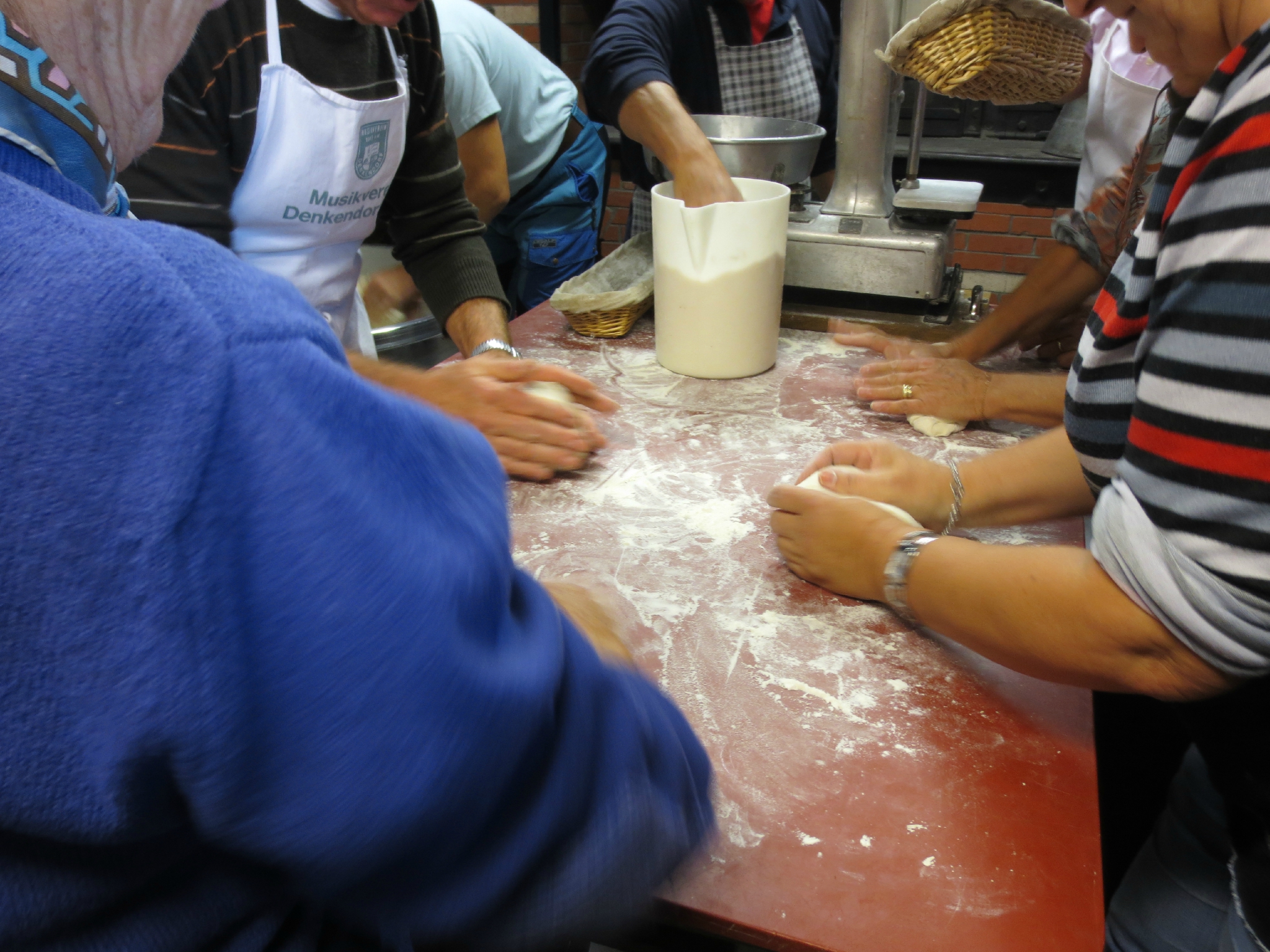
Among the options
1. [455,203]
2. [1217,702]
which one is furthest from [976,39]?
[455,203]

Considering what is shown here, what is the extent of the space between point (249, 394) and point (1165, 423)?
0.62 m

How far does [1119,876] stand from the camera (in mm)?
1369

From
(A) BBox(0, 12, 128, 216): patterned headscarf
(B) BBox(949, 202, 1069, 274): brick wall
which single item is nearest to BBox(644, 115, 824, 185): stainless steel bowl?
(A) BBox(0, 12, 128, 216): patterned headscarf

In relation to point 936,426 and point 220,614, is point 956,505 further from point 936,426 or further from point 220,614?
point 220,614

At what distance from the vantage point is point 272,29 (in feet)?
4.15

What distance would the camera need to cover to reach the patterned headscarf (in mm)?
356

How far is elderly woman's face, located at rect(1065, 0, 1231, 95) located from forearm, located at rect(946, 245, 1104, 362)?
68 centimetres

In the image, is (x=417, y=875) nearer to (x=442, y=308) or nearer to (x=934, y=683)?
(x=934, y=683)

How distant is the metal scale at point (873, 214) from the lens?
1579 millimetres

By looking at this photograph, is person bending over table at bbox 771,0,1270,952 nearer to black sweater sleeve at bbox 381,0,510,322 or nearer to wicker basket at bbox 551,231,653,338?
wicker basket at bbox 551,231,653,338

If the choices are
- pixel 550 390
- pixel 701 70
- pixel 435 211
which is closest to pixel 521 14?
pixel 701 70

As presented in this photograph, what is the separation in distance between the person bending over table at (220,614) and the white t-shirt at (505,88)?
198 centimetres

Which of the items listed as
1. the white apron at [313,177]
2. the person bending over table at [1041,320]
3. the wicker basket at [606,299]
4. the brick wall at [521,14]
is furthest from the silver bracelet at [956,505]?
the brick wall at [521,14]

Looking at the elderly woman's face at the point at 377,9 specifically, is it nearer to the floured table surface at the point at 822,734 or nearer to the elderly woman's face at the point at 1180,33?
the floured table surface at the point at 822,734
